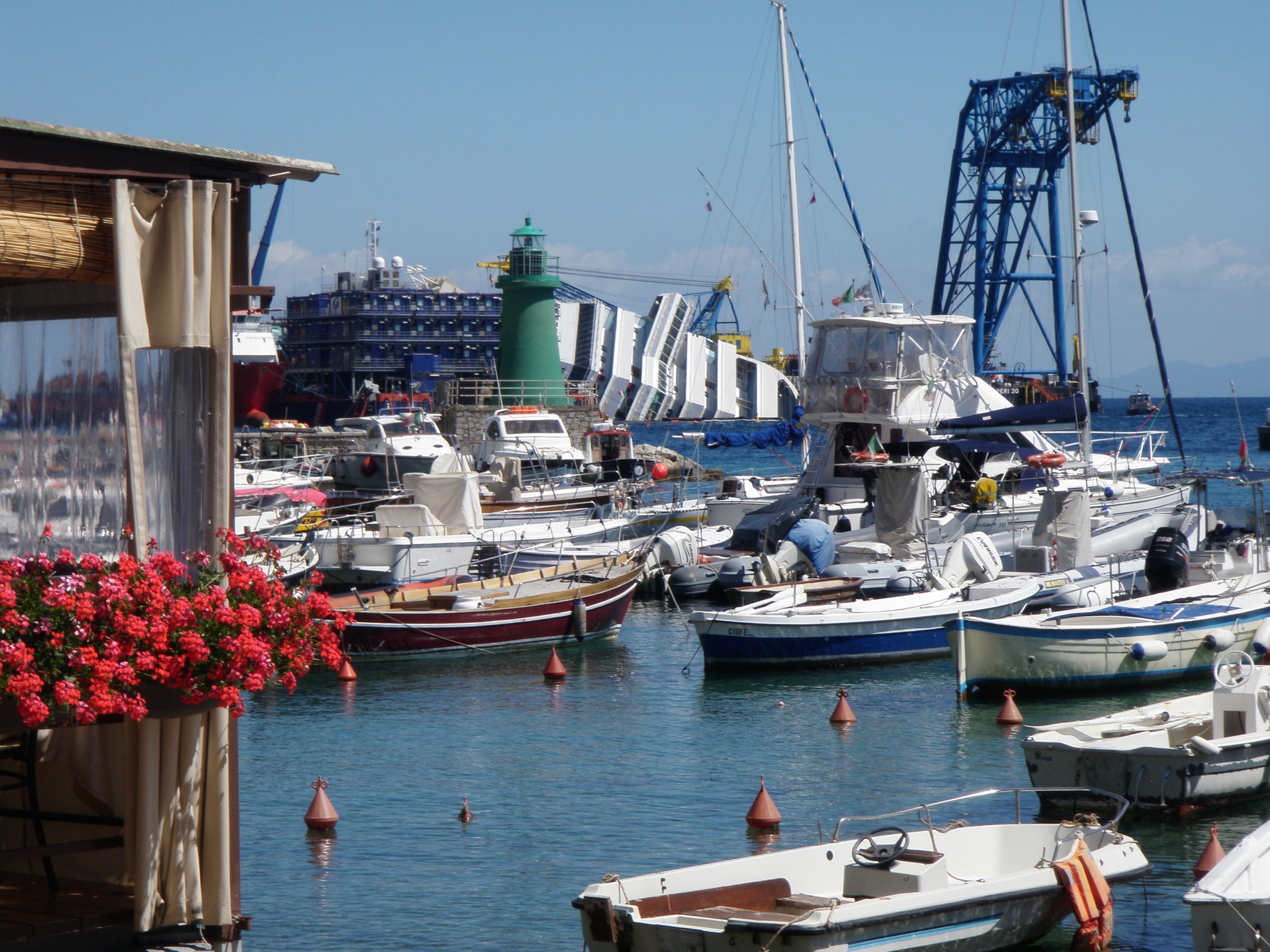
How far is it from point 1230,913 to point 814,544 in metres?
18.5

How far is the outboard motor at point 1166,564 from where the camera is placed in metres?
23.5

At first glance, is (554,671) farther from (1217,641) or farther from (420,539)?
(1217,641)

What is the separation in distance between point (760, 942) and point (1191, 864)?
5.92 m

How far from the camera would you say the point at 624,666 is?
24750 millimetres

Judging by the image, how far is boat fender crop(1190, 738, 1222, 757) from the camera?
13.9 meters

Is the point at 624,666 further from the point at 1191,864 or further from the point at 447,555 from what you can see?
the point at 1191,864

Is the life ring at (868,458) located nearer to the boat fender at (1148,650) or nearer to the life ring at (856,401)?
the life ring at (856,401)

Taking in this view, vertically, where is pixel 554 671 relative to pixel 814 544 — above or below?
below

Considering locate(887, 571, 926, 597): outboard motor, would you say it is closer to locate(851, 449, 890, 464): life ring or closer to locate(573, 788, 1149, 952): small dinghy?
locate(851, 449, 890, 464): life ring

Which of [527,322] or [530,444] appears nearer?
[530,444]

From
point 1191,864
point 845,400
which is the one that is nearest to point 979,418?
point 845,400

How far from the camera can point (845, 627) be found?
23.1 meters

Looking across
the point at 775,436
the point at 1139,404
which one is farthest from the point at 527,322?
the point at 1139,404

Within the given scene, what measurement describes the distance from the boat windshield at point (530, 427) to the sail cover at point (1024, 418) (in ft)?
45.9
